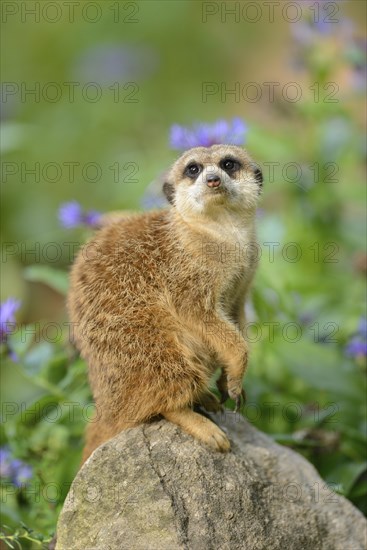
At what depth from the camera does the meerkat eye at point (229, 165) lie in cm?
363

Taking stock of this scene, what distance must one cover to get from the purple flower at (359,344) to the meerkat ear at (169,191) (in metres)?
1.15

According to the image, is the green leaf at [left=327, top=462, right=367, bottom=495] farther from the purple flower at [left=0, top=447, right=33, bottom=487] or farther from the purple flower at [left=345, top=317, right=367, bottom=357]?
the purple flower at [left=0, top=447, right=33, bottom=487]

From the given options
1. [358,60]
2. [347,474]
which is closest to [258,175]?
[347,474]

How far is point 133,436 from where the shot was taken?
128 inches

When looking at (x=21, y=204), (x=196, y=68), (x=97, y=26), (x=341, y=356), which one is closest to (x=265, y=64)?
(x=196, y=68)

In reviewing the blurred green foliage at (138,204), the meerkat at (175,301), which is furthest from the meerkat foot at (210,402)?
the blurred green foliage at (138,204)

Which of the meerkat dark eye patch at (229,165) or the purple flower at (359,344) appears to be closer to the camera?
the meerkat dark eye patch at (229,165)

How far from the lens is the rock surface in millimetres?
3006

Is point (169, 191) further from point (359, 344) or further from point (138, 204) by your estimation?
point (138, 204)

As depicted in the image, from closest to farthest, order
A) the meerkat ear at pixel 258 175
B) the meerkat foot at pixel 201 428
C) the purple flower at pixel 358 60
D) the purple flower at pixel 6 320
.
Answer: the meerkat foot at pixel 201 428, the meerkat ear at pixel 258 175, the purple flower at pixel 6 320, the purple flower at pixel 358 60

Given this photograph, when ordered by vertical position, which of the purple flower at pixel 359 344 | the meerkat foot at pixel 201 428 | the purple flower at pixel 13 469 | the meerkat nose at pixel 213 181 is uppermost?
the meerkat nose at pixel 213 181

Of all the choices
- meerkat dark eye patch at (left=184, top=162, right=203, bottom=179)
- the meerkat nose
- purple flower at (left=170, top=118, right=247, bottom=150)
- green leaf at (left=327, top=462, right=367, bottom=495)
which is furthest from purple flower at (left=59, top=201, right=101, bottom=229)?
green leaf at (left=327, top=462, right=367, bottom=495)

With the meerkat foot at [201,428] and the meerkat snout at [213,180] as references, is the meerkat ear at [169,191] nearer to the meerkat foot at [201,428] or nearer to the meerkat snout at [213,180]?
the meerkat snout at [213,180]

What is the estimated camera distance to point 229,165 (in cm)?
365
